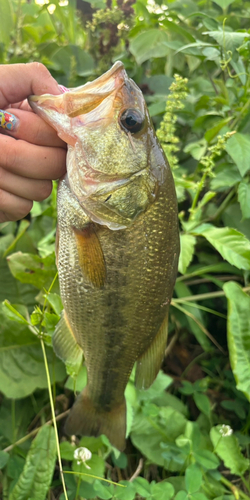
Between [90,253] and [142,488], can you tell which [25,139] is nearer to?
[90,253]

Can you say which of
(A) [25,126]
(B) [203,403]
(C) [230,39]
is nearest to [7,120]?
(A) [25,126]

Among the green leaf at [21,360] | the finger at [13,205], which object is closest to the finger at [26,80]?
the finger at [13,205]

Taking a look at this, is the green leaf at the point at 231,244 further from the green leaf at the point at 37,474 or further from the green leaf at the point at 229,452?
the green leaf at the point at 37,474

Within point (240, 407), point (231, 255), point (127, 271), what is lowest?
point (240, 407)

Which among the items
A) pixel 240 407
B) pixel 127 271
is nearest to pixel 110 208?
pixel 127 271

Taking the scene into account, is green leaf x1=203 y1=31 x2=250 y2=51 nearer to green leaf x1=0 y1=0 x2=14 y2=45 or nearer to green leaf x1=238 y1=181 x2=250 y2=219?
green leaf x1=238 y1=181 x2=250 y2=219

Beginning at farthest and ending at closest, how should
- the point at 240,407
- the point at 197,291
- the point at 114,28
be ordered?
1. the point at 114,28
2. the point at 197,291
3. the point at 240,407

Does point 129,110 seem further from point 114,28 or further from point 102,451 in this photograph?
point 114,28
